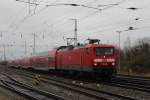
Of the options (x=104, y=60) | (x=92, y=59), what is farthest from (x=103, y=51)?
(x=92, y=59)

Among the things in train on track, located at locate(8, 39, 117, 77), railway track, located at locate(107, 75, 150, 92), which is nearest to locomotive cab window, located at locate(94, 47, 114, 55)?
train on track, located at locate(8, 39, 117, 77)

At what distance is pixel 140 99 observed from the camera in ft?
60.8

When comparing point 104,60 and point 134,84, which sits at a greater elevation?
point 104,60

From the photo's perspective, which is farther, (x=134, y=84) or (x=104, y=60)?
(x=104, y=60)

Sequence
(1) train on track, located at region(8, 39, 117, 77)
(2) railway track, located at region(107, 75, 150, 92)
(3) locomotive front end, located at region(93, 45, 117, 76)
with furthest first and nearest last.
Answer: (1) train on track, located at region(8, 39, 117, 77), (3) locomotive front end, located at region(93, 45, 117, 76), (2) railway track, located at region(107, 75, 150, 92)

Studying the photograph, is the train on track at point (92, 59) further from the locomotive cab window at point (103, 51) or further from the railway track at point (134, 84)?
the railway track at point (134, 84)

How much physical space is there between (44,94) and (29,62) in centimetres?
4703

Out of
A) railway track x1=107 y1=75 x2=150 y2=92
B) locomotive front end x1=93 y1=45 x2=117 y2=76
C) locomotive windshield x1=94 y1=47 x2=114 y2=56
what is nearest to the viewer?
railway track x1=107 y1=75 x2=150 y2=92

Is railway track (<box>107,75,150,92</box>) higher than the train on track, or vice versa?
the train on track

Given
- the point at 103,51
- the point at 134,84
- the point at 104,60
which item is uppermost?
the point at 103,51

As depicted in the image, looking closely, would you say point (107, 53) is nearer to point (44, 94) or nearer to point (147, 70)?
point (44, 94)

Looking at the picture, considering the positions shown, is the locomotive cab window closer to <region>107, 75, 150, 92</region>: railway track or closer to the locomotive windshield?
the locomotive windshield

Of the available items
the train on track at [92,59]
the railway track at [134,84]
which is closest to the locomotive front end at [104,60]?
the train on track at [92,59]

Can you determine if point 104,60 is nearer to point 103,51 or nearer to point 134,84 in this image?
point 103,51
